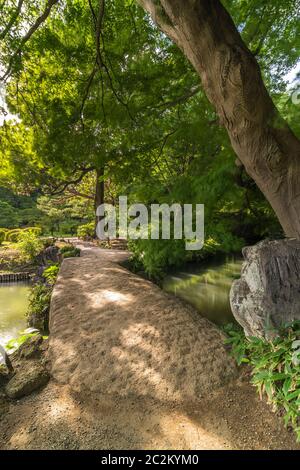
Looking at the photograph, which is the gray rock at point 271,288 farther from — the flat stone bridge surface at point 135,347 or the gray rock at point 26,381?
the gray rock at point 26,381

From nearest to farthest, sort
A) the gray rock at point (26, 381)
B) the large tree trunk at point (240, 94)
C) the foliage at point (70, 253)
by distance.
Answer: the large tree trunk at point (240, 94) → the gray rock at point (26, 381) → the foliage at point (70, 253)

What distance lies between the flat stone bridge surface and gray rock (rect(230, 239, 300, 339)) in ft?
2.00

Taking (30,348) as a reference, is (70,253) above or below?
above

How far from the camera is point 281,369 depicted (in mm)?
2145

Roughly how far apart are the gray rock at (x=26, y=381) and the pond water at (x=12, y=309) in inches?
151

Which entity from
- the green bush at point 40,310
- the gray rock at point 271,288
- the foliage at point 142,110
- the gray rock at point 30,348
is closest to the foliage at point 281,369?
the gray rock at point 271,288

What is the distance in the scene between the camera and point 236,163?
287cm

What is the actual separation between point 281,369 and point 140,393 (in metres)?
1.25

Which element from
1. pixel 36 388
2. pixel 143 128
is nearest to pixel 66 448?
pixel 36 388

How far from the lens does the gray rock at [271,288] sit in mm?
2348

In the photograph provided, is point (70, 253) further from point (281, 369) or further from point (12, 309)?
point (281, 369)
